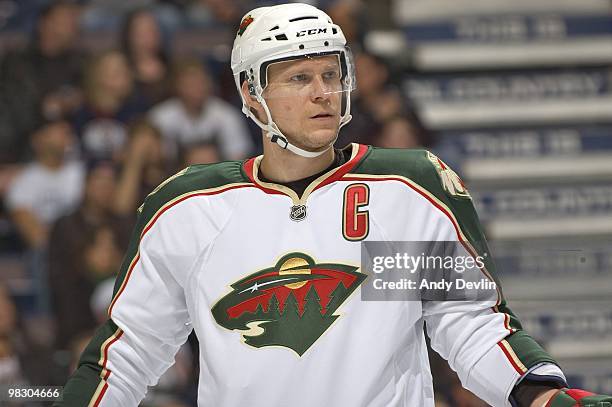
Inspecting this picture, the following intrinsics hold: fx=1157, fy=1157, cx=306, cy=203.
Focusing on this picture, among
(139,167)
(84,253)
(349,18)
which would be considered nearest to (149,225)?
(84,253)

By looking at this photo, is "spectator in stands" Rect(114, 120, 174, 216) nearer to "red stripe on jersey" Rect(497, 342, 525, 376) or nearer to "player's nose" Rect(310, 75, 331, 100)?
"player's nose" Rect(310, 75, 331, 100)

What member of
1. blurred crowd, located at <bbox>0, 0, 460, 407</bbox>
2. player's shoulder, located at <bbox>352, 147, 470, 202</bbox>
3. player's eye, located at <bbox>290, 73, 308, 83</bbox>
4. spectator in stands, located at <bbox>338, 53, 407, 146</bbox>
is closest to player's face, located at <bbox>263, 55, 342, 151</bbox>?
player's eye, located at <bbox>290, 73, 308, 83</bbox>

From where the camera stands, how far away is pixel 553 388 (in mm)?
2215

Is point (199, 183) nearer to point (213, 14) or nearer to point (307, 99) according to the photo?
point (307, 99)

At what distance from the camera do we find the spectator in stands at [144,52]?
5707 millimetres

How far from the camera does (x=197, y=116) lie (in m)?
5.57

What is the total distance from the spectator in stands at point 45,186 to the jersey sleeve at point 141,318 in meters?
2.86

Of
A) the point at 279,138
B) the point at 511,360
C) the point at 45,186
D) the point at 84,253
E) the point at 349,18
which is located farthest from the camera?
the point at 349,18

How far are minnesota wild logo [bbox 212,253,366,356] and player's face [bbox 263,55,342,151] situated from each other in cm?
27

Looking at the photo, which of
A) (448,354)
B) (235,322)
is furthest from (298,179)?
(448,354)

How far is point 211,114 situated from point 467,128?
54.2 inches

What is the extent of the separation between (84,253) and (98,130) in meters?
0.73

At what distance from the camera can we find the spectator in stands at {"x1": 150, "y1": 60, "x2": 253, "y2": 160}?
5.42 m

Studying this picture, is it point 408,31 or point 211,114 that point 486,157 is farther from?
point 211,114
